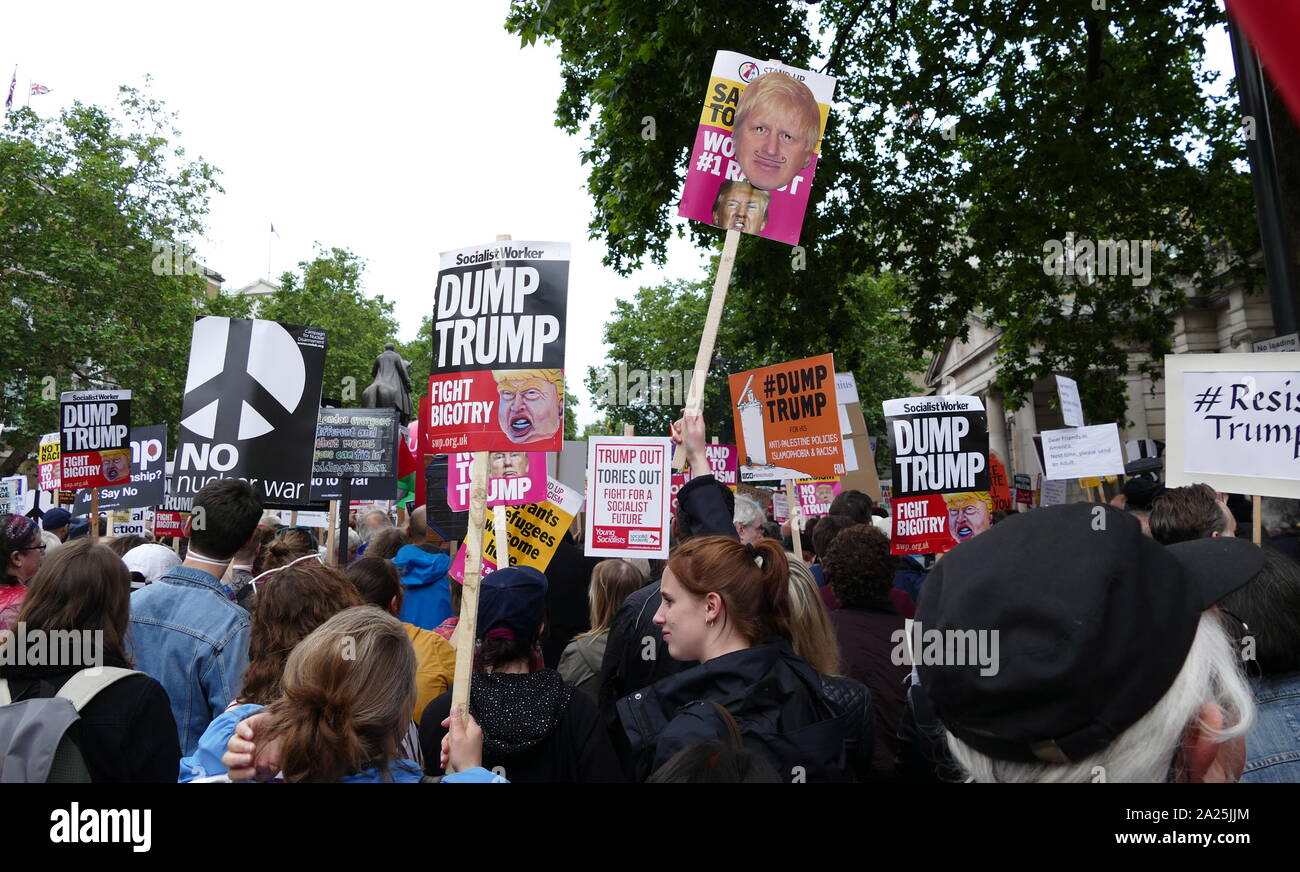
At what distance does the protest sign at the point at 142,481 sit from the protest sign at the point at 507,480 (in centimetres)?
506

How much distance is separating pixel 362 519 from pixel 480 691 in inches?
284

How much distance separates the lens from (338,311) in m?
47.5

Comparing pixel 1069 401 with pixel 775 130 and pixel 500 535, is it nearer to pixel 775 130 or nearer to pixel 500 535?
pixel 775 130

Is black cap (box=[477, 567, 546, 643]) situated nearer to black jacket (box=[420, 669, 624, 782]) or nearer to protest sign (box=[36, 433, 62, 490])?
black jacket (box=[420, 669, 624, 782])

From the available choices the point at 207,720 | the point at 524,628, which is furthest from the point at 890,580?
the point at 207,720

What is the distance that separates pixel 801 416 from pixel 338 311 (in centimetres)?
4245

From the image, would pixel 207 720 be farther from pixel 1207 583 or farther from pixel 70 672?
pixel 1207 583

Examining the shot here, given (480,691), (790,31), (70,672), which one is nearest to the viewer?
(70,672)

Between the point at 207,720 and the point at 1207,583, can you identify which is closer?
the point at 1207,583

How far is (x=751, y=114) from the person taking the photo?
557 centimetres

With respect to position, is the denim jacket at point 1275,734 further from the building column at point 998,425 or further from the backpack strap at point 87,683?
the building column at point 998,425

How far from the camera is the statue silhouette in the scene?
567 inches

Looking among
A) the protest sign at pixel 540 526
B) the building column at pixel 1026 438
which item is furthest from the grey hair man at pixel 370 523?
the building column at pixel 1026 438
